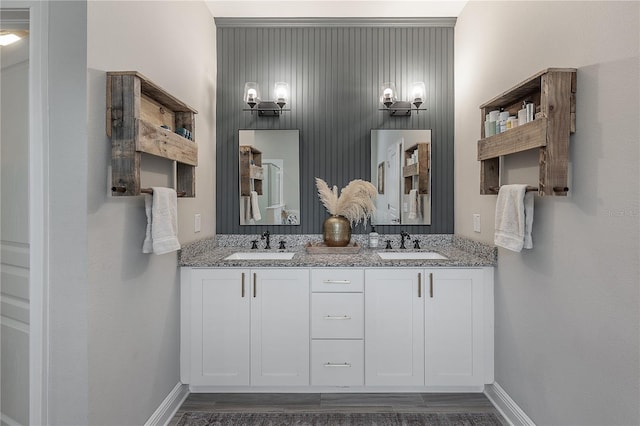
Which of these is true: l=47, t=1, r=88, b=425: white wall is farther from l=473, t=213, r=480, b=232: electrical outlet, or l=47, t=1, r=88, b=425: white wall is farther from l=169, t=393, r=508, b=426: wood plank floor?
l=473, t=213, r=480, b=232: electrical outlet

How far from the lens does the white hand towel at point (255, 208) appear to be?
9.30ft

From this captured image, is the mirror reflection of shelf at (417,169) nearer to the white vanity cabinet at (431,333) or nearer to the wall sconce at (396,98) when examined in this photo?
the wall sconce at (396,98)

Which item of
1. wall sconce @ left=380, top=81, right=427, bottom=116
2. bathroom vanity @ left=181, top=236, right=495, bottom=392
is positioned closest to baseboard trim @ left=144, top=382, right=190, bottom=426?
bathroom vanity @ left=181, top=236, right=495, bottom=392

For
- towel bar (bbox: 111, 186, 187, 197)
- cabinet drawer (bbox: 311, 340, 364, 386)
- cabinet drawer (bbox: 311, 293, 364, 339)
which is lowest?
cabinet drawer (bbox: 311, 340, 364, 386)

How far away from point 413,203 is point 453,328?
38.9 inches

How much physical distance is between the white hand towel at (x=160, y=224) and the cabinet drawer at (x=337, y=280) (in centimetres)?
86

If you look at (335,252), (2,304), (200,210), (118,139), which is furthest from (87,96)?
(335,252)

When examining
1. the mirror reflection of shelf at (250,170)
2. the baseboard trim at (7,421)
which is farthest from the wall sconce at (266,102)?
the baseboard trim at (7,421)

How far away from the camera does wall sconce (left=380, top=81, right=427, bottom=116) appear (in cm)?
270

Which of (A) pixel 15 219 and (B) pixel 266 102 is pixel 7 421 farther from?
(B) pixel 266 102

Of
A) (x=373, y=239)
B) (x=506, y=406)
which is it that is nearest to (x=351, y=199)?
(x=373, y=239)

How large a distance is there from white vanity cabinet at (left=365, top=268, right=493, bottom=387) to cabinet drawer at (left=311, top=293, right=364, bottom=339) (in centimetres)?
6

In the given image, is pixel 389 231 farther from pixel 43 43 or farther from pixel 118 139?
pixel 43 43

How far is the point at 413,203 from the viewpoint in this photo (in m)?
2.81
